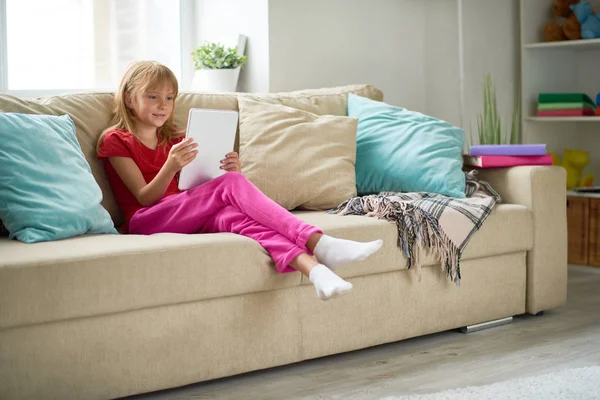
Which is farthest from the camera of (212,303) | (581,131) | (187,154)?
(581,131)

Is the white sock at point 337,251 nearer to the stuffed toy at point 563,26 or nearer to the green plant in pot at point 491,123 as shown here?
the green plant in pot at point 491,123

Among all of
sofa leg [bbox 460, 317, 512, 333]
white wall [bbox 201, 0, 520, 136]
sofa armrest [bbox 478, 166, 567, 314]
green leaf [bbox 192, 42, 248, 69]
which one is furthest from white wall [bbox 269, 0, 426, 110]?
sofa leg [bbox 460, 317, 512, 333]

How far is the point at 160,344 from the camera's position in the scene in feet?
6.98

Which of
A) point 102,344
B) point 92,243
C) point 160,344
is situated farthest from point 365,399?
point 92,243

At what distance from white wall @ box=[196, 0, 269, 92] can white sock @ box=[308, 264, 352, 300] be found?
1.59 meters

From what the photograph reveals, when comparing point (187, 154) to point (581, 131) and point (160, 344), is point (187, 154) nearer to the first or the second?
point (160, 344)

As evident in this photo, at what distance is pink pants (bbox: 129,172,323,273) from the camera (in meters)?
2.25

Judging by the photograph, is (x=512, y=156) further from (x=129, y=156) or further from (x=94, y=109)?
(x=94, y=109)

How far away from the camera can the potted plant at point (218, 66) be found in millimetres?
3516

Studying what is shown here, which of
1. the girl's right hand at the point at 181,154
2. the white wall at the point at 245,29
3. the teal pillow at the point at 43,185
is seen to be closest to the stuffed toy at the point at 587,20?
the white wall at the point at 245,29

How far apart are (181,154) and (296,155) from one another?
67cm

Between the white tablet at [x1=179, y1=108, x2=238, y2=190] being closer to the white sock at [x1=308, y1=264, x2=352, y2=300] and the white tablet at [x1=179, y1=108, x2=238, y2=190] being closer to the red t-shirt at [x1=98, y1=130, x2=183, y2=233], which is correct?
the red t-shirt at [x1=98, y1=130, x2=183, y2=233]

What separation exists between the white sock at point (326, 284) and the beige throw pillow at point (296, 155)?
0.72m

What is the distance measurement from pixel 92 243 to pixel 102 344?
0.28 metres
